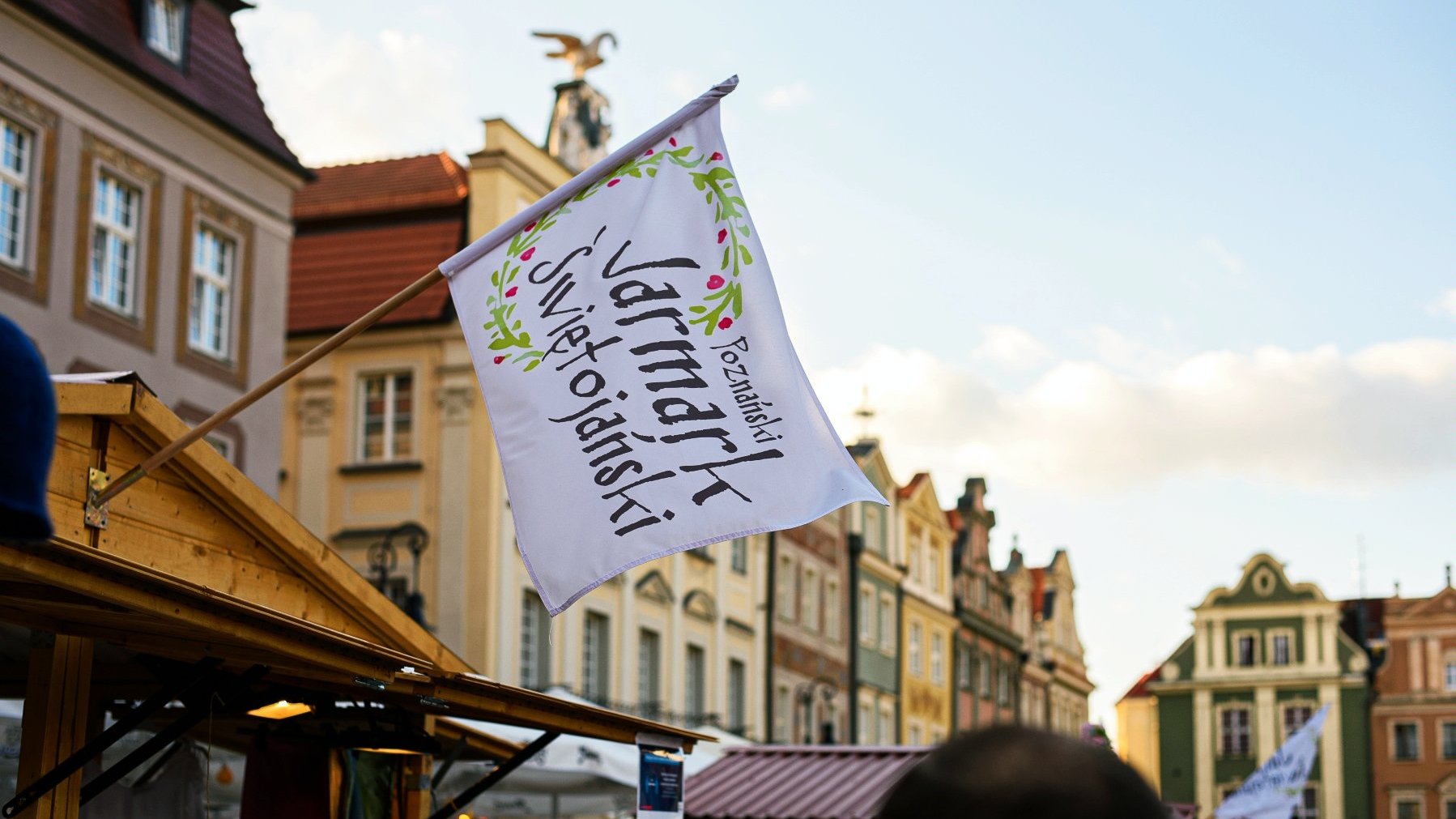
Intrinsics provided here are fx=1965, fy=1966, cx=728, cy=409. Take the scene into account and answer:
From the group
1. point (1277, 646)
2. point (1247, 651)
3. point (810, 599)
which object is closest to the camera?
point (810, 599)

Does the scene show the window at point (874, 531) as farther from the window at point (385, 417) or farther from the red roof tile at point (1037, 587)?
the red roof tile at point (1037, 587)

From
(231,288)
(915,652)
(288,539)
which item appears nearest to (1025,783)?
(288,539)

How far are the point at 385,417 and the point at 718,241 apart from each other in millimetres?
22384

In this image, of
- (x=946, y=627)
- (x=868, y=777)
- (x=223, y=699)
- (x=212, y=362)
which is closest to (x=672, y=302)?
(x=223, y=699)

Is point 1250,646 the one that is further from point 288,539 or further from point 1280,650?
point 288,539

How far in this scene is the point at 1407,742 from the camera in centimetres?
6431

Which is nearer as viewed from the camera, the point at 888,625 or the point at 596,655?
the point at 596,655

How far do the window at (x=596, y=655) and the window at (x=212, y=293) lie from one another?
891 centimetres

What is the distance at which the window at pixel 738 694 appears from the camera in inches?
1409

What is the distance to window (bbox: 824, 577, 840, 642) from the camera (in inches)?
1610

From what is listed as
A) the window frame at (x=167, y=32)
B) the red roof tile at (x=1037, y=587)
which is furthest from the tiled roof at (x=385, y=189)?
the red roof tile at (x=1037, y=587)

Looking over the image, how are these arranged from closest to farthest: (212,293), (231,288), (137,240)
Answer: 1. (137,240)
2. (212,293)
3. (231,288)

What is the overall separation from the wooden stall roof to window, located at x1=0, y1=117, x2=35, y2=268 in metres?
10.4

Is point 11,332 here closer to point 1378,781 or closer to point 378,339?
point 378,339
